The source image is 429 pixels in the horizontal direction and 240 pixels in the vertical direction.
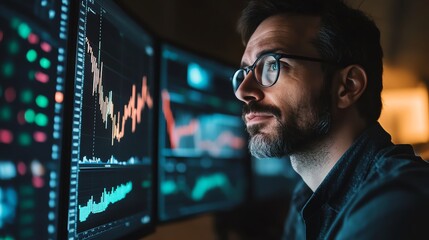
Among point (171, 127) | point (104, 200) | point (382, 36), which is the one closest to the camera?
point (104, 200)

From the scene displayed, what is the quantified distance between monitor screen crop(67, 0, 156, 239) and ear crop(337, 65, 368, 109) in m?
0.54

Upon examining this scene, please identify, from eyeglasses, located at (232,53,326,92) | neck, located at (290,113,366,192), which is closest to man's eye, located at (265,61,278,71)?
eyeglasses, located at (232,53,326,92)

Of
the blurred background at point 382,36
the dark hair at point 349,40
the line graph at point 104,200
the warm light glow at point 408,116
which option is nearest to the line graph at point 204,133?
the blurred background at point 382,36

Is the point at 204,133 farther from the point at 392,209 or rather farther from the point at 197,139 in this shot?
the point at 392,209

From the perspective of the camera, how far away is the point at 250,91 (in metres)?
1.19

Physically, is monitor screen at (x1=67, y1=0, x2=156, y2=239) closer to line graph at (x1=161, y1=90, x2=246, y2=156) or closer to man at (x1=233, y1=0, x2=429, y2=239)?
line graph at (x1=161, y1=90, x2=246, y2=156)

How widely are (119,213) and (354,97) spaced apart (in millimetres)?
684

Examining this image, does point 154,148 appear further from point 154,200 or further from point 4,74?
A: point 4,74

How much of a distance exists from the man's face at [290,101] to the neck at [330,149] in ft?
0.07

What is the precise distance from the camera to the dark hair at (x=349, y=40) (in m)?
1.17

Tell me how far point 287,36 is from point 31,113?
2.40 feet

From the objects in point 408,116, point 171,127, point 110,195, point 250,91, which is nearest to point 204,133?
point 171,127

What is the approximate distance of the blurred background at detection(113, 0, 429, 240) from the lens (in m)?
1.79

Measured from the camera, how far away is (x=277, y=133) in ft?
3.72
